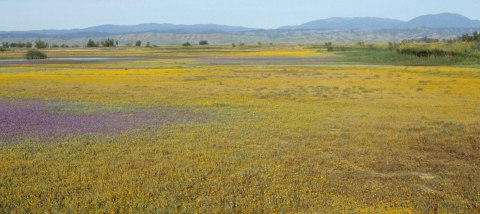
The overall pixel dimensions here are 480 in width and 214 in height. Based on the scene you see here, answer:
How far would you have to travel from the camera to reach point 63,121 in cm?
1476

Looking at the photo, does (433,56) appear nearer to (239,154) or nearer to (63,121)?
(63,121)

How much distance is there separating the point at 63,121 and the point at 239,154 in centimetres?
734

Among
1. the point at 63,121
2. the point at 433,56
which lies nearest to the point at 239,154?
the point at 63,121

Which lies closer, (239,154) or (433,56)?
(239,154)

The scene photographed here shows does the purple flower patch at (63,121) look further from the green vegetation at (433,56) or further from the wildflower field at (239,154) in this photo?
the green vegetation at (433,56)

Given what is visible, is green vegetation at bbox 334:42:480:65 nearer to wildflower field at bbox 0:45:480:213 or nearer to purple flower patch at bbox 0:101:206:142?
wildflower field at bbox 0:45:480:213

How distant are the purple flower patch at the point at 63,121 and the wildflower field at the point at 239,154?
0.12 feet

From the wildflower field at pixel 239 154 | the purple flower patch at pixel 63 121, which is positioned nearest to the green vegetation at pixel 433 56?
the wildflower field at pixel 239 154

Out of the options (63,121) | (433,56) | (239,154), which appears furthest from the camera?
(433,56)

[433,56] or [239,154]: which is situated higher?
[433,56]

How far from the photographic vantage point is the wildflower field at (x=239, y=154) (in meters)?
7.65

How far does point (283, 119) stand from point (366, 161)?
220 inches

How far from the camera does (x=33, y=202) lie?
7535 mm

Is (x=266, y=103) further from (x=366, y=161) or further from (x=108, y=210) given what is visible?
(x=108, y=210)
